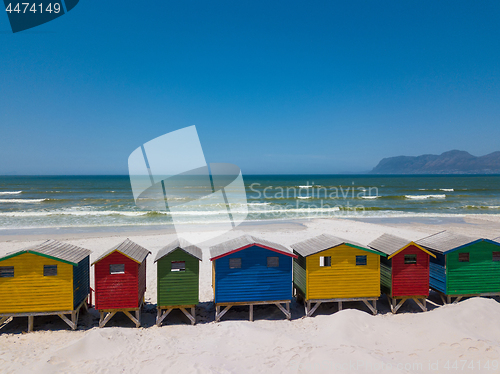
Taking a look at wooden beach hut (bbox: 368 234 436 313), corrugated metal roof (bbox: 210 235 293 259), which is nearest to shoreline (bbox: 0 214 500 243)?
corrugated metal roof (bbox: 210 235 293 259)

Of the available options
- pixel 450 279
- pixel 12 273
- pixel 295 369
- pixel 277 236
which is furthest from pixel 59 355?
pixel 277 236

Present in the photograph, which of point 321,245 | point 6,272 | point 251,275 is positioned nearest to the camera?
point 6,272

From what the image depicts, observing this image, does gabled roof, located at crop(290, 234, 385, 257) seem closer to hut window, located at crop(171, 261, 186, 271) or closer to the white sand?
the white sand

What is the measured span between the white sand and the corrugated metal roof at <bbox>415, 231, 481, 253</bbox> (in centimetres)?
191

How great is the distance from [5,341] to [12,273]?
2049 mm

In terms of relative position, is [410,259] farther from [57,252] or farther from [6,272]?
[6,272]

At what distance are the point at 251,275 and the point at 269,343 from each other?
2.25 metres

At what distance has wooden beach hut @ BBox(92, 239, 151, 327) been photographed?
32.3 ft

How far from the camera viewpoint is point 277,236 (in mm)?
23609

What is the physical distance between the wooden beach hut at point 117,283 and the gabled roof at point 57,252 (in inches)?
30.2

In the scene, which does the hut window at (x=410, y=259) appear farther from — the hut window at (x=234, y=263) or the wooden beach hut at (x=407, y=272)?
the hut window at (x=234, y=263)

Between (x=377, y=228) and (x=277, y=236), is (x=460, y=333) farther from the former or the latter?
(x=377, y=228)

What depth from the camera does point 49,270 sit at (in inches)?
378

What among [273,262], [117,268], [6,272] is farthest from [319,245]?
[6,272]
